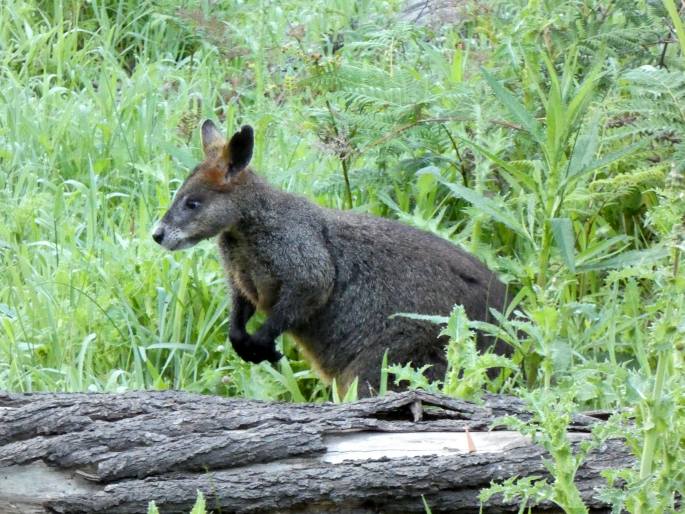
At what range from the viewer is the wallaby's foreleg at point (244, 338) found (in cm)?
560

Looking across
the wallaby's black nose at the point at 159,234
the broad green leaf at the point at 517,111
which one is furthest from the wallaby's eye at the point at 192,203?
the broad green leaf at the point at 517,111

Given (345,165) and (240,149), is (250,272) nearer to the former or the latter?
(240,149)

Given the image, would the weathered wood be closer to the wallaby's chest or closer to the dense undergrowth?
the dense undergrowth

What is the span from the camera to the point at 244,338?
5629 mm

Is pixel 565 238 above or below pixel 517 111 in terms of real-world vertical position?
below

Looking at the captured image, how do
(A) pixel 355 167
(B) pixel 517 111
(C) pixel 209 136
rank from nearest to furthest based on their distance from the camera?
1. (B) pixel 517 111
2. (C) pixel 209 136
3. (A) pixel 355 167

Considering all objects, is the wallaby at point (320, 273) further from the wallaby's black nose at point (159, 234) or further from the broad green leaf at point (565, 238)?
the broad green leaf at point (565, 238)

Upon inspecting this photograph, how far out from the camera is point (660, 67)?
6.31 m

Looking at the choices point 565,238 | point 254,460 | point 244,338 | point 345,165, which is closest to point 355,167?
point 345,165

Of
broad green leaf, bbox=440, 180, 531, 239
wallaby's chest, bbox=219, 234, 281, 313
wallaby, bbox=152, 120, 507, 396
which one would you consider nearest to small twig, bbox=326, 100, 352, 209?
wallaby, bbox=152, 120, 507, 396

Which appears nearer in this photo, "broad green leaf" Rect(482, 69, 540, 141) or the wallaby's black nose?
"broad green leaf" Rect(482, 69, 540, 141)

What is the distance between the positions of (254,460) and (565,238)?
5.74 ft

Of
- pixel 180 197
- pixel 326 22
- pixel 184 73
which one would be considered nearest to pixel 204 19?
pixel 184 73

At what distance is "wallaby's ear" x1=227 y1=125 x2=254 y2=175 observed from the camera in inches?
223
